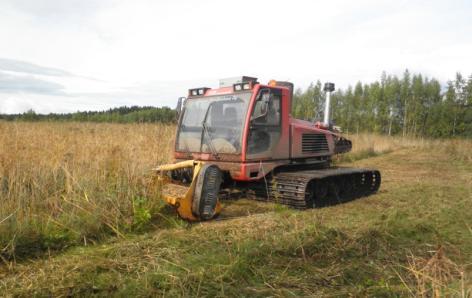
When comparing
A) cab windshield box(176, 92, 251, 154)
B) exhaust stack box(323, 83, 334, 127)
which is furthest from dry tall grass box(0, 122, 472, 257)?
exhaust stack box(323, 83, 334, 127)

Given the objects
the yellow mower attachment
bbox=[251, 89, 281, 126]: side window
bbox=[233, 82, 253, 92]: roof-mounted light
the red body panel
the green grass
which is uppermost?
bbox=[233, 82, 253, 92]: roof-mounted light

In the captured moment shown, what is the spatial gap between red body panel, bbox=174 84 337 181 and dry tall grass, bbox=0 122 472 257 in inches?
53.3

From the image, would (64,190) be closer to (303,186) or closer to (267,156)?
(267,156)

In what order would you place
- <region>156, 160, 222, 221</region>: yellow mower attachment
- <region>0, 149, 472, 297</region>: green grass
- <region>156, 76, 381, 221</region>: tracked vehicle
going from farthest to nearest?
<region>156, 76, 381, 221</region>: tracked vehicle
<region>156, 160, 222, 221</region>: yellow mower attachment
<region>0, 149, 472, 297</region>: green grass

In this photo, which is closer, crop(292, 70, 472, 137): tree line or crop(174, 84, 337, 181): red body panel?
crop(174, 84, 337, 181): red body panel

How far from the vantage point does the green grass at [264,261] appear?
3.41 m

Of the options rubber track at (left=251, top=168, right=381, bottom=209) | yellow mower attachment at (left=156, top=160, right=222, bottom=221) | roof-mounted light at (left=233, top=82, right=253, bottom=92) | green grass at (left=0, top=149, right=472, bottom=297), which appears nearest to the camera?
green grass at (left=0, top=149, right=472, bottom=297)

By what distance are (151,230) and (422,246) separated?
11.0 ft

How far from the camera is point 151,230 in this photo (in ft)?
17.5

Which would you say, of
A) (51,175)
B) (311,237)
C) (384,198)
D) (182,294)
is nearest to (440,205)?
(384,198)

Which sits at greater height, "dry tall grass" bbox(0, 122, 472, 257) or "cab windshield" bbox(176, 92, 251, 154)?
"cab windshield" bbox(176, 92, 251, 154)

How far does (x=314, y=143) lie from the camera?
8695 mm

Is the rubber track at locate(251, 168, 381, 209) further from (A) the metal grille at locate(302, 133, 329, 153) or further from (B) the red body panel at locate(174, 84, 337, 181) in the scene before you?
(A) the metal grille at locate(302, 133, 329, 153)

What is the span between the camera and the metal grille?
329 inches
